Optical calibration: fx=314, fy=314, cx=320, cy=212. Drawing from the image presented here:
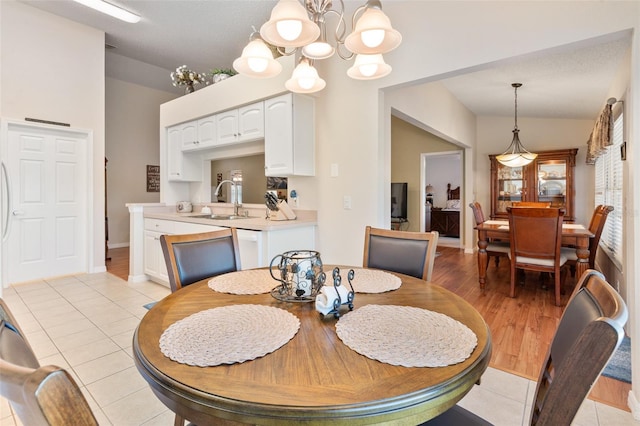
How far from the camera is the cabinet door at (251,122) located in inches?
129

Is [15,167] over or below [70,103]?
below

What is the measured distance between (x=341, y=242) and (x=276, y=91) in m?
1.57

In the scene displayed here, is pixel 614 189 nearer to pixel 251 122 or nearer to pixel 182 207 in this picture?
pixel 251 122

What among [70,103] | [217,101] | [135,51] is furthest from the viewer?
[135,51]

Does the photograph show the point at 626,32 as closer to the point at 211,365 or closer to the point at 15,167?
the point at 211,365

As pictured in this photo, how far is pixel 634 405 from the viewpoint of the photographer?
5.44ft

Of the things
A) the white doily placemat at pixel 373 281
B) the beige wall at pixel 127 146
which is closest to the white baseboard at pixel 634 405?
the white doily placemat at pixel 373 281

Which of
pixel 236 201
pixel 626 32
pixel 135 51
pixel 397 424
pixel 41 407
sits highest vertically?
pixel 135 51

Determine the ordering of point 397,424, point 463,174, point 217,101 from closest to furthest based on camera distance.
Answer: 1. point 397,424
2. point 217,101
3. point 463,174

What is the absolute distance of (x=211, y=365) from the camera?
28.8 inches

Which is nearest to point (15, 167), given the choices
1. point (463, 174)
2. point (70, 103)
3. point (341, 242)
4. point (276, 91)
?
point (70, 103)

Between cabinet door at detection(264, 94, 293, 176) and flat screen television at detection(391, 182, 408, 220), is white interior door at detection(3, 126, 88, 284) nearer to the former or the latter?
cabinet door at detection(264, 94, 293, 176)

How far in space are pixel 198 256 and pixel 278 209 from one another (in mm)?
1608

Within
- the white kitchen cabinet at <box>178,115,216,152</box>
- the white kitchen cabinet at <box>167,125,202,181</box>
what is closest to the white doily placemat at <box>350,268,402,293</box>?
the white kitchen cabinet at <box>178,115,216,152</box>
